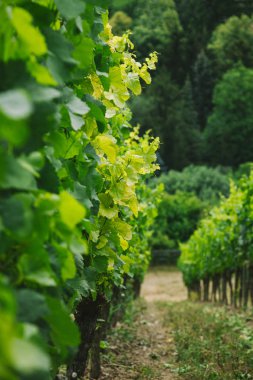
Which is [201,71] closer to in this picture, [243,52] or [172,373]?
[243,52]

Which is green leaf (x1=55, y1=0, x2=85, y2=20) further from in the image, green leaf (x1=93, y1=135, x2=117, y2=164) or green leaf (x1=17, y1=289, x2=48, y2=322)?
green leaf (x1=93, y1=135, x2=117, y2=164)

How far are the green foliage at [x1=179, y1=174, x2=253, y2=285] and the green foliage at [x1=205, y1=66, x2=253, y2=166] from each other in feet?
117

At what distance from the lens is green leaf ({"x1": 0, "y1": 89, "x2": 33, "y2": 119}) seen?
1087 millimetres

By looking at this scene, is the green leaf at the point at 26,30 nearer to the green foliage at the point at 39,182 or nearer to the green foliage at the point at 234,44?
the green foliage at the point at 39,182

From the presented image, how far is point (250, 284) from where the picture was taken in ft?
42.8

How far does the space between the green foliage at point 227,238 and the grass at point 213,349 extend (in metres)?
1.85

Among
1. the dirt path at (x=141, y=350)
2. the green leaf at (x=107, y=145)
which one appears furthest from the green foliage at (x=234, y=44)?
the green leaf at (x=107, y=145)

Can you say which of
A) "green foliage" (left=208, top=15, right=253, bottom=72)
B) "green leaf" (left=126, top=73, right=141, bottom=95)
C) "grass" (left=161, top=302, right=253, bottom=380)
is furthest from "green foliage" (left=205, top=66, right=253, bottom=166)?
"green leaf" (left=126, top=73, right=141, bottom=95)

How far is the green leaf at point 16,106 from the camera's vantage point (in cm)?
109

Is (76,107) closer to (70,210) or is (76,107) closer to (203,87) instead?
(70,210)

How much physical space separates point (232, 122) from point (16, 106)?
55.4 meters

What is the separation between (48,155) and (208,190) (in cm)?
3816

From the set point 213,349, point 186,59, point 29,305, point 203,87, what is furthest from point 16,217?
point 186,59

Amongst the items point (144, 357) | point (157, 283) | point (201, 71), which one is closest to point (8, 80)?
point (144, 357)
